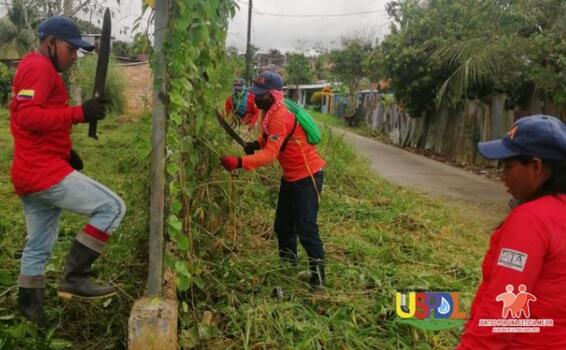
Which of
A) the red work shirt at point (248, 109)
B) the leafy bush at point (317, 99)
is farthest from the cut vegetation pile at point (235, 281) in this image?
the leafy bush at point (317, 99)

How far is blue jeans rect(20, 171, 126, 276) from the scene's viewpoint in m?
3.03

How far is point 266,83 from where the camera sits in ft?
13.9

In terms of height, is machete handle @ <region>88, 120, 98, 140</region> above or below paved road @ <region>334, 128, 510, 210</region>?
above

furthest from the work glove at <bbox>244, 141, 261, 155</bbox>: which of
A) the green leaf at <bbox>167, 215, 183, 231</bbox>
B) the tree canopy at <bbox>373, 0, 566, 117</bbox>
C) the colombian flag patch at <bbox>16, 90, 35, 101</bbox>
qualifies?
the tree canopy at <bbox>373, 0, 566, 117</bbox>

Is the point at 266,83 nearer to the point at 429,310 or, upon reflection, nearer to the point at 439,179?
the point at 429,310

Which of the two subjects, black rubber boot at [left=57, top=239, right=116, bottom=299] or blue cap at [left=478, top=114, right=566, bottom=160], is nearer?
blue cap at [left=478, top=114, right=566, bottom=160]

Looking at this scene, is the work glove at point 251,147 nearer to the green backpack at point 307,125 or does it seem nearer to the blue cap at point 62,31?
the green backpack at point 307,125

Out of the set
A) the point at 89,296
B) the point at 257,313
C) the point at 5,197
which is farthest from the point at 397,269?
the point at 5,197

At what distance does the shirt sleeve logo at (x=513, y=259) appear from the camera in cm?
177

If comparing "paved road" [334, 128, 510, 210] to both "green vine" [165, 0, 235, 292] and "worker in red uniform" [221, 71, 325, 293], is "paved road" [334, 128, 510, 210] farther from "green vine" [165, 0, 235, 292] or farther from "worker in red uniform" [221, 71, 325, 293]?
"green vine" [165, 0, 235, 292]

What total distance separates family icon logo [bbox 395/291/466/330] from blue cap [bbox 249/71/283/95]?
1.70m

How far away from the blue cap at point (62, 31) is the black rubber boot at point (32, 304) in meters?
1.36

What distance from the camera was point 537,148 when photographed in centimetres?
189

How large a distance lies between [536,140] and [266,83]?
8.48 feet
